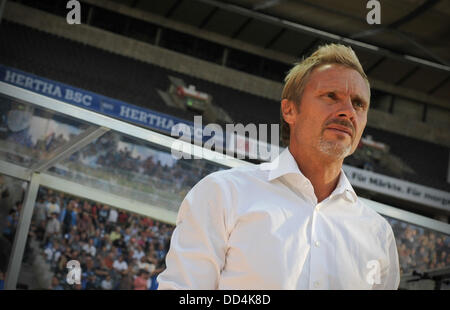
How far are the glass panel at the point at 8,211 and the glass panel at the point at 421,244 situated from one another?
1573 mm

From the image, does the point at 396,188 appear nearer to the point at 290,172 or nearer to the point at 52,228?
the point at 52,228

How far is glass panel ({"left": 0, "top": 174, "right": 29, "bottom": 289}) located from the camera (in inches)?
93.8

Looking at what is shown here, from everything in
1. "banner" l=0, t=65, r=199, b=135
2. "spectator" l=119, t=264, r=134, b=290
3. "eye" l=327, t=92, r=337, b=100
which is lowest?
"spectator" l=119, t=264, r=134, b=290

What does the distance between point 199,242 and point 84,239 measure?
1.60 metres

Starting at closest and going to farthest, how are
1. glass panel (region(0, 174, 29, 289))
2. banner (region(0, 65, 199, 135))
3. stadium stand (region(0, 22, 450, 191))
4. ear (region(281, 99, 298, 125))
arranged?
1. ear (region(281, 99, 298, 125))
2. glass panel (region(0, 174, 29, 289))
3. banner (region(0, 65, 199, 135))
4. stadium stand (region(0, 22, 450, 191))

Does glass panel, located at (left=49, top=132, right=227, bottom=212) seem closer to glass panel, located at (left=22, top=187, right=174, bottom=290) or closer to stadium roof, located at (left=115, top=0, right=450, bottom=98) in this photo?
glass panel, located at (left=22, top=187, right=174, bottom=290)

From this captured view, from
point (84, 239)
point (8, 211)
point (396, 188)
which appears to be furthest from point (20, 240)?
point (396, 188)

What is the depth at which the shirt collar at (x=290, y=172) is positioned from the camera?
125 cm

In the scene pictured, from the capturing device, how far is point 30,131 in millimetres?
2324

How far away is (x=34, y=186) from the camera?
249 centimetres

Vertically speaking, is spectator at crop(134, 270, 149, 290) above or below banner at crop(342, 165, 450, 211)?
below

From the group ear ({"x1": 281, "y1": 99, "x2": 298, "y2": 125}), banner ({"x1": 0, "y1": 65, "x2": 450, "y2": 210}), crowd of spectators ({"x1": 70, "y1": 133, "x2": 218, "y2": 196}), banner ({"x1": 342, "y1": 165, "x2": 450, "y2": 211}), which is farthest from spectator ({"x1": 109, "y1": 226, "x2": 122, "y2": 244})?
banner ({"x1": 342, "y1": 165, "x2": 450, "y2": 211})

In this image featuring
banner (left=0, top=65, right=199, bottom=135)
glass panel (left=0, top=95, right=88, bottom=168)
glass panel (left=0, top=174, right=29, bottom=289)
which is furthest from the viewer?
banner (left=0, top=65, right=199, bottom=135)

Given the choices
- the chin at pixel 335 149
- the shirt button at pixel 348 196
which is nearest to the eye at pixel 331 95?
the chin at pixel 335 149
